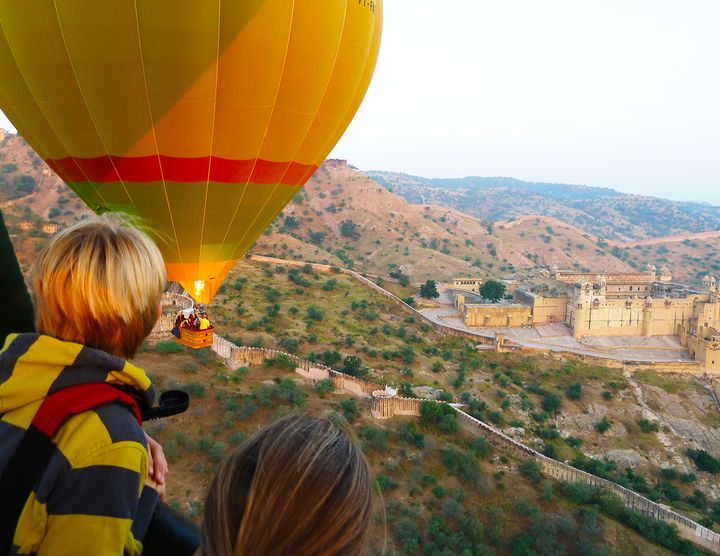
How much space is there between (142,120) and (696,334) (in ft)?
107

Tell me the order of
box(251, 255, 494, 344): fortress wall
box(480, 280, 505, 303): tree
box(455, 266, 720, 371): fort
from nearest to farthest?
box(251, 255, 494, 344): fortress wall, box(455, 266, 720, 371): fort, box(480, 280, 505, 303): tree

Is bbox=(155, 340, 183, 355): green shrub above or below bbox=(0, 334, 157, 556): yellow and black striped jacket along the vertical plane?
below

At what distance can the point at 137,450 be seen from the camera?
1084mm

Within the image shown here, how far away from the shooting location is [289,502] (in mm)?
958

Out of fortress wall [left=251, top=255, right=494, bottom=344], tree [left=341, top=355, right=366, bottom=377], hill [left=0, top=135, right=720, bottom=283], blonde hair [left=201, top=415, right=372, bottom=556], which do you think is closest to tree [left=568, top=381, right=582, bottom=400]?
fortress wall [left=251, top=255, right=494, bottom=344]

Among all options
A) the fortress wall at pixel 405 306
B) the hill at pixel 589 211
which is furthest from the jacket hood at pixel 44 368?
the hill at pixel 589 211

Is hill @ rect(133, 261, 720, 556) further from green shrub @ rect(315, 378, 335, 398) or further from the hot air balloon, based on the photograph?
the hot air balloon

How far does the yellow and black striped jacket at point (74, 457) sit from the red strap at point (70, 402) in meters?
0.02

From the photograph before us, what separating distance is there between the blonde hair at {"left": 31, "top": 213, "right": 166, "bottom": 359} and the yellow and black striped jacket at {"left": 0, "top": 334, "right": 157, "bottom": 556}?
147mm

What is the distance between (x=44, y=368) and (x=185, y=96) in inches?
178

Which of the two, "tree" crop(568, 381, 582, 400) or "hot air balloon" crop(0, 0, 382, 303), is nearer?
"hot air balloon" crop(0, 0, 382, 303)

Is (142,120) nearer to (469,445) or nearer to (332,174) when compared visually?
(469,445)

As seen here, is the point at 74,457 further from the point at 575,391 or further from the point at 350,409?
the point at 575,391

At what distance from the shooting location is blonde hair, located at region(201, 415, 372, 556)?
37.2 inches
